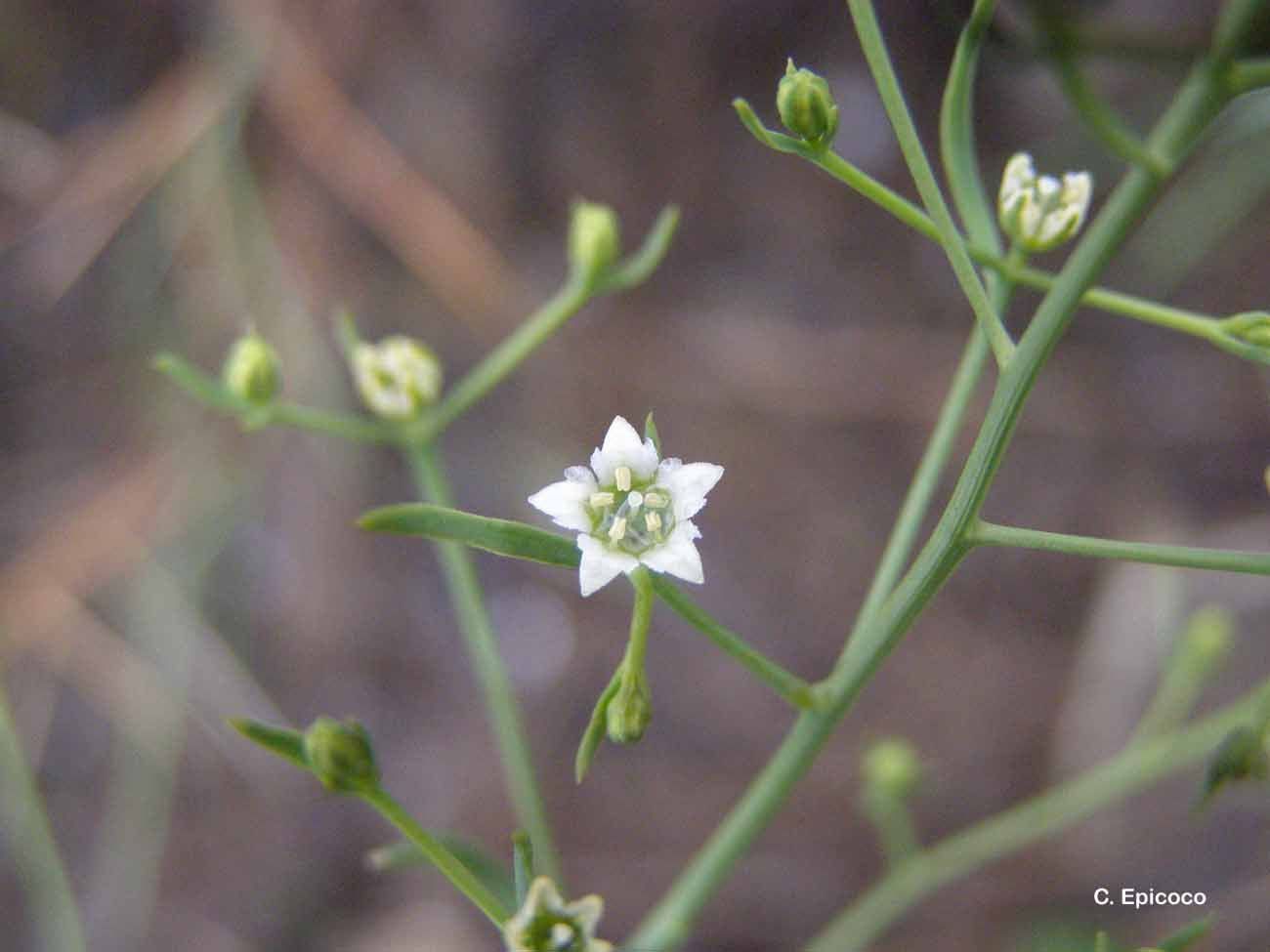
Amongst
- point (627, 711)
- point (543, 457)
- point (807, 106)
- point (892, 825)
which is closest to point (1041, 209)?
point (807, 106)

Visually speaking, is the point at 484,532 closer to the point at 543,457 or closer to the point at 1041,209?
the point at 1041,209

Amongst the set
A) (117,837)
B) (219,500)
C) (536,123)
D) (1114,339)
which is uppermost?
(536,123)

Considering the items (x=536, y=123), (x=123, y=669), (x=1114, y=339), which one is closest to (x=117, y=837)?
(x=123, y=669)

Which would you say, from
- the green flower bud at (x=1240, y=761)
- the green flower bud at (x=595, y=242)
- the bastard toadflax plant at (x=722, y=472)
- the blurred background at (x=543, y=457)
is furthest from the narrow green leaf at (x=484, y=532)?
the blurred background at (x=543, y=457)

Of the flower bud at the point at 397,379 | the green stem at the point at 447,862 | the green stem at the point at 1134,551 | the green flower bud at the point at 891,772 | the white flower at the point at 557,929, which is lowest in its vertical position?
the white flower at the point at 557,929

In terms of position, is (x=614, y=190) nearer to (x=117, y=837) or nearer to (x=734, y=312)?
(x=734, y=312)

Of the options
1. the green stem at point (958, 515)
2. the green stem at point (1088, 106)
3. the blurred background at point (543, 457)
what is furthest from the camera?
the blurred background at point (543, 457)

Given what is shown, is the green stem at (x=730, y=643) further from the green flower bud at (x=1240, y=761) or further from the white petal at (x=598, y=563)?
the green flower bud at (x=1240, y=761)
